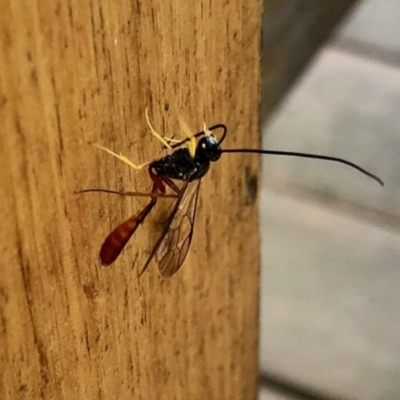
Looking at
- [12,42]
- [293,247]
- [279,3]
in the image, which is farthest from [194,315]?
[279,3]

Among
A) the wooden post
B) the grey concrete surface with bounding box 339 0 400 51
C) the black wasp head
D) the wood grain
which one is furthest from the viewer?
the grey concrete surface with bounding box 339 0 400 51

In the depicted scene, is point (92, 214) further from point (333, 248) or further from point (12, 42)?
point (333, 248)

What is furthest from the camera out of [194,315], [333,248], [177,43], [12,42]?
[333,248]

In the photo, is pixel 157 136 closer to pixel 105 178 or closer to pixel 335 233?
pixel 105 178

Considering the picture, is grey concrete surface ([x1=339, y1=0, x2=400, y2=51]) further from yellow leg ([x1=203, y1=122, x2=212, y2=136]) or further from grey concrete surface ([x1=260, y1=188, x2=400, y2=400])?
yellow leg ([x1=203, y1=122, x2=212, y2=136])

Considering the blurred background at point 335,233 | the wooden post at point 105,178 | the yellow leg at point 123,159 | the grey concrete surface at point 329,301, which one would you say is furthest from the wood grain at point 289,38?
the yellow leg at point 123,159

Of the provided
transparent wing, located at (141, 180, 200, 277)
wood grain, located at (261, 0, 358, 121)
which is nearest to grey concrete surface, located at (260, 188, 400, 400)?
wood grain, located at (261, 0, 358, 121)

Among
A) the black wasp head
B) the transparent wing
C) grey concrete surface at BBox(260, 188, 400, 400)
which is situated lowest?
grey concrete surface at BBox(260, 188, 400, 400)
